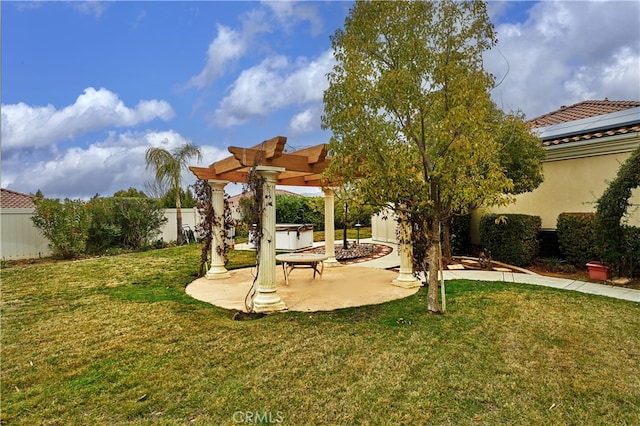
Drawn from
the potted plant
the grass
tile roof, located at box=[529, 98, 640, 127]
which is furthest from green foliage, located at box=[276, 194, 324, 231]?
the grass

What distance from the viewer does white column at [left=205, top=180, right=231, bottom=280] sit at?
8695 mm

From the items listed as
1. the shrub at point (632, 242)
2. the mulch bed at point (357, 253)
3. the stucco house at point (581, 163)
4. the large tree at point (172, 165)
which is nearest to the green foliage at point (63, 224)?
the large tree at point (172, 165)

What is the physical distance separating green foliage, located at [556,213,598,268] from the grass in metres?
2.82

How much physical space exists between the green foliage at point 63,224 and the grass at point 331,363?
6050mm

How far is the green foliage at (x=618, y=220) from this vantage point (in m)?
7.08

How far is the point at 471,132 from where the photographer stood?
15.3 ft

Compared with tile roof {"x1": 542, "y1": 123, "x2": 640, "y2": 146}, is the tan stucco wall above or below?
below

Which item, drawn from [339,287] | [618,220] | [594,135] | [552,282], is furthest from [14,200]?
[594,135]

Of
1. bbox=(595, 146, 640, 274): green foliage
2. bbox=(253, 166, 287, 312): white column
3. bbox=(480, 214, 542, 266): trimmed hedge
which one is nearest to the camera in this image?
bbox=(253, 166, 287, 312): white column

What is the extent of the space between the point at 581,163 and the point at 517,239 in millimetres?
2805

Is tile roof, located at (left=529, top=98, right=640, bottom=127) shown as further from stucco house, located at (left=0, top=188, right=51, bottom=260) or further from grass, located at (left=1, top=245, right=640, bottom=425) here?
stucco house, located at (left=0, top=188, right=51, bottom=260)

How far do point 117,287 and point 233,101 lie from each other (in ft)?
26.7

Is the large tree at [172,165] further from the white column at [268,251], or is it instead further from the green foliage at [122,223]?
the white column at [268,251]

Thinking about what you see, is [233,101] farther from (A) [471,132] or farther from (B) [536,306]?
Result: (B) [536,306]
